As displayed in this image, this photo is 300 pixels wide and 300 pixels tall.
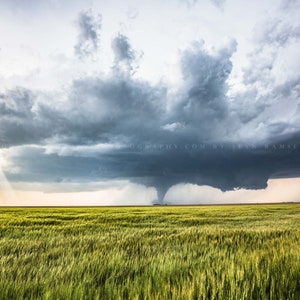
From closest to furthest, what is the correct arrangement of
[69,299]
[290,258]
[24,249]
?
[69,299] → [290,258] → [24,249]

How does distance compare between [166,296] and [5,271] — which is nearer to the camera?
[166,296]

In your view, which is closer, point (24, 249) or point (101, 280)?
point (101, 280)

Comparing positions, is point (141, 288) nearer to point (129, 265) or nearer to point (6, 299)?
point (129, 265)

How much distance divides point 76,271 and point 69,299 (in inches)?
45.7

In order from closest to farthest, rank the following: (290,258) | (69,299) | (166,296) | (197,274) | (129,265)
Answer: (166,296), (69,299), (197,274), (129,265), (290,258)

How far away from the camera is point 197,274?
4469 millimetres

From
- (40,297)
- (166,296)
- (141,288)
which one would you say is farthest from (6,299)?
(166,296)

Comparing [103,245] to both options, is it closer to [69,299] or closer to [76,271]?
[76,271]

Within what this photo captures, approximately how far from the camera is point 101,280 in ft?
14.7

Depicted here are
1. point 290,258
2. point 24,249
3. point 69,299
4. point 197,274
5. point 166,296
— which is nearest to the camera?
point 166,296

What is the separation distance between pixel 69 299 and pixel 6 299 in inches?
31.2

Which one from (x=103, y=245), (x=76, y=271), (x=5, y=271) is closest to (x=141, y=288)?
(x=76, y=271)

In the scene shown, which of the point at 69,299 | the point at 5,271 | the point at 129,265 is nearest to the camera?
the point at 69,299

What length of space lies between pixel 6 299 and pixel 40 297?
0.43m
